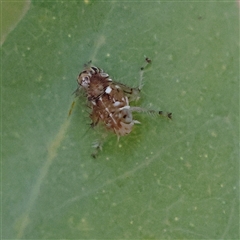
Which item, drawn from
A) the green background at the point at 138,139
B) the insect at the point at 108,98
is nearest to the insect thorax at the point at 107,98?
Result: the insect at the point at 108,98

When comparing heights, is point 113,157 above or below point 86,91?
below

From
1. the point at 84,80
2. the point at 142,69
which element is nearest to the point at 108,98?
the point at 84,80

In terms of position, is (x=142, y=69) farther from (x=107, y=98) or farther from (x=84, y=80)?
(x=84, y=80)

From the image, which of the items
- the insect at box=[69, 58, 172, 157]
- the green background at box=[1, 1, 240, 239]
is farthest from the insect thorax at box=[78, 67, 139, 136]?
Answer: the green background at box=[1, 1, 240, 239]

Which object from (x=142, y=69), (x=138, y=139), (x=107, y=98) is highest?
(x=142, y=69)

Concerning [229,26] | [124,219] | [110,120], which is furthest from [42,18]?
[124,219]

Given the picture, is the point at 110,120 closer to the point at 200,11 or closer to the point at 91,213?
the point at 91,213
